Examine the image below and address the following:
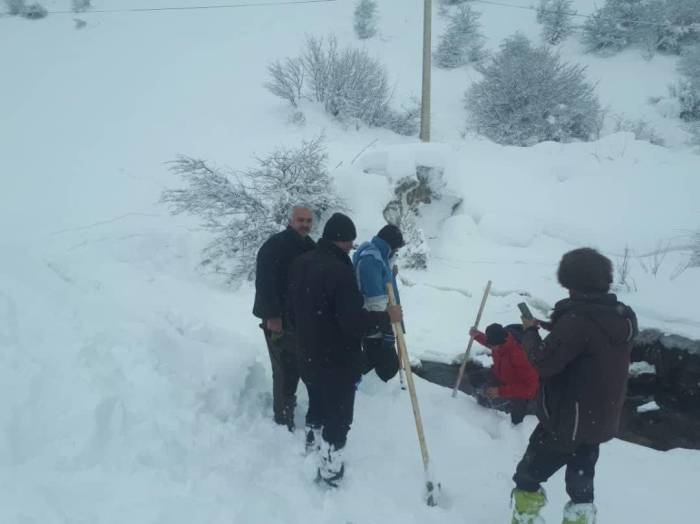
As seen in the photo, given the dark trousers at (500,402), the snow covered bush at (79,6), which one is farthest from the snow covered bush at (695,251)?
the snow covered bush at (79,6)

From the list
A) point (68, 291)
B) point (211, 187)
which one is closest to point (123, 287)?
point (68, 291)

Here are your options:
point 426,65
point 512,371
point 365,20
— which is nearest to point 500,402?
point 512,371

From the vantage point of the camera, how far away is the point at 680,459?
11.1ft

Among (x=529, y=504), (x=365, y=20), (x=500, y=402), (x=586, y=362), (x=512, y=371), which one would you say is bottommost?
(x=500, y=402)

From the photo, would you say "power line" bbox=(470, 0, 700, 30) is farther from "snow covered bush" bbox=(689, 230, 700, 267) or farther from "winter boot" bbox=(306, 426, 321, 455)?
"winter boot" bbox=(306, 426, 321, 455)

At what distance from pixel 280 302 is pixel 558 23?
22298mm

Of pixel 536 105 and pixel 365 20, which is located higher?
pixel 365 20

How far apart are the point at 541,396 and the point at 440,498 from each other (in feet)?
3.63

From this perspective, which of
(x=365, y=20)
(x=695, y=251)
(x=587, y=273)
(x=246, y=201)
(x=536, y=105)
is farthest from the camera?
(x=365, y=20)

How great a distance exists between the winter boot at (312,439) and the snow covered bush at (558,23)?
2205 cm

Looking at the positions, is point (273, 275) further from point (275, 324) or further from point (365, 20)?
point (365, 20)

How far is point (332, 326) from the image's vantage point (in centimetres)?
257

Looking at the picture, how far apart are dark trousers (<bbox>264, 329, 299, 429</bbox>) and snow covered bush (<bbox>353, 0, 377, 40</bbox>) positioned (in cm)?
2148

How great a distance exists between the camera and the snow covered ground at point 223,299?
248 cm
